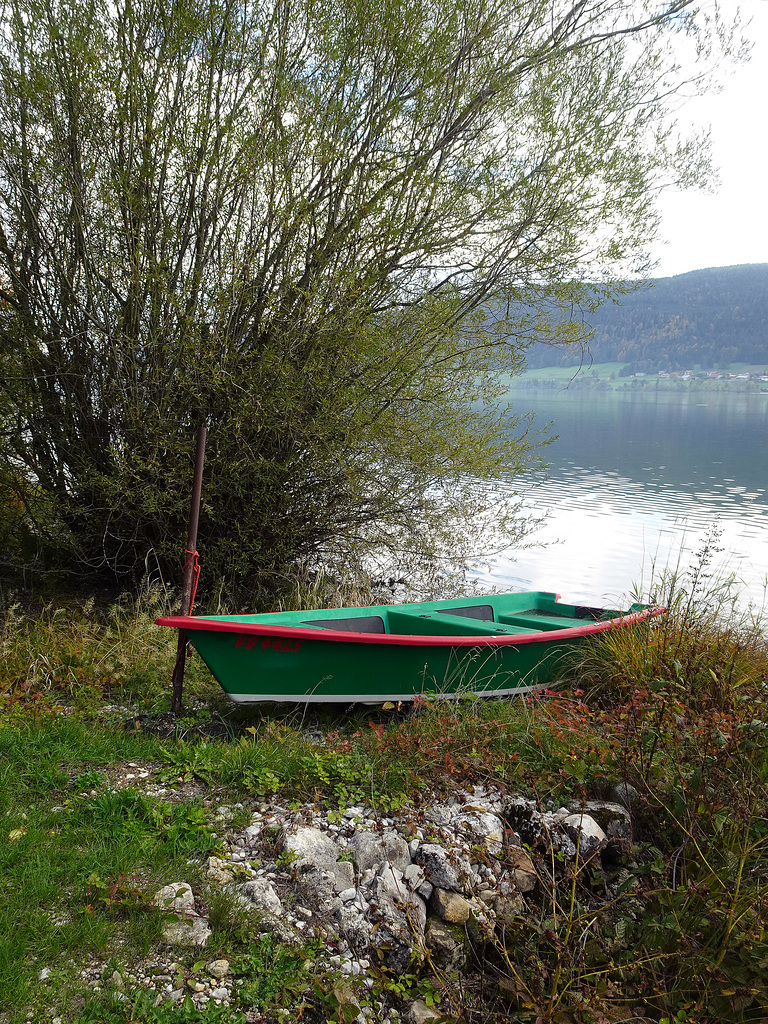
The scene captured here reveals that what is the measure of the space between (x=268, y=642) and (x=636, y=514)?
1108 centimetres

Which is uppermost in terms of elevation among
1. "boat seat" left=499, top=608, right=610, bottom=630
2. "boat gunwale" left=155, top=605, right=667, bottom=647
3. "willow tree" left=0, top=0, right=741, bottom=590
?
"willow tree" left=0, top=0, right=741, bottom=590

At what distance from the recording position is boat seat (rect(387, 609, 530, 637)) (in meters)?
5.40

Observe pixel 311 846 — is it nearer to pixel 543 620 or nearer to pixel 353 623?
pixel 353 623

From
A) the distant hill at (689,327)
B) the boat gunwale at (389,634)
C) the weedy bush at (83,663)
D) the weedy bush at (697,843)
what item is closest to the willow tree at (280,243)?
the weedy bush at (83,663)

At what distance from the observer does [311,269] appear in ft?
21.1

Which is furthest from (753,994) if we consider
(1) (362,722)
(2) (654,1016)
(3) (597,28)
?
(3) (597,28)

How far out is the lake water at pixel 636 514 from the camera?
9.98m

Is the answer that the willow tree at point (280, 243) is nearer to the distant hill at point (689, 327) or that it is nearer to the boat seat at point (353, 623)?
the boat seat at point (353, 623)

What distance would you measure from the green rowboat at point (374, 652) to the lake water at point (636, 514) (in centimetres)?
162

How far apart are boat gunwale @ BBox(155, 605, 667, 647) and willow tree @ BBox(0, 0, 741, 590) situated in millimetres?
2130

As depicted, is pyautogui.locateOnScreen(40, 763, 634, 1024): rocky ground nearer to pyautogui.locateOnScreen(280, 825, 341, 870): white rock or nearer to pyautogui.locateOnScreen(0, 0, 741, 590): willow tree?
pyautogui.locateOnScreen(280, 825, 341, 870): white rock

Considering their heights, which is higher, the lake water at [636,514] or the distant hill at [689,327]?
the distant hill at [689,327]

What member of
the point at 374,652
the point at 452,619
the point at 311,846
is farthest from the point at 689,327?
the point at 311,846

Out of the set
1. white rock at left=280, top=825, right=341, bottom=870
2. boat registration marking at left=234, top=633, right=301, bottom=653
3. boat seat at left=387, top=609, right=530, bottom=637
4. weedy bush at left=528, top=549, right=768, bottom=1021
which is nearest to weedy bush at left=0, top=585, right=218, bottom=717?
boat registration marking at left=234, top=633, right=301, bottom=653
